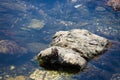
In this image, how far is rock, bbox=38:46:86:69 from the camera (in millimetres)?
7452

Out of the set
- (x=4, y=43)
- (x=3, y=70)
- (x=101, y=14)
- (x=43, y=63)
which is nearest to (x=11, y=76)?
(x=3, y=70)

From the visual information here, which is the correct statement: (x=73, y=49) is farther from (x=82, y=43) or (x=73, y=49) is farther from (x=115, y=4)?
(x=115, y=4)

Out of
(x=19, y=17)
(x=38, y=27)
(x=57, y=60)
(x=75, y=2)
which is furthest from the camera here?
(x=75, y=2)

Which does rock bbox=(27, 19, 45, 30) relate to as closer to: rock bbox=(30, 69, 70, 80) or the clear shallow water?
the clear shallow water

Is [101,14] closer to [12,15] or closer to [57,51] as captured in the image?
[12,15]

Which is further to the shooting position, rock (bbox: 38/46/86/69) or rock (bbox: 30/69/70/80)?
rock (bbox: 38/46/86/69)

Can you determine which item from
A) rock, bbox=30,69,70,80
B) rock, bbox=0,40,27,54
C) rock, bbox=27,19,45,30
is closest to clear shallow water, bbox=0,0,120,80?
rock, bbox=27,19,45,30

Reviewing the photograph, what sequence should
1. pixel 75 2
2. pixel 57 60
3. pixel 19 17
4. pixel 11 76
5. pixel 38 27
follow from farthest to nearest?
pixel 75 2 → pixel 19 17 → pixel 38 27 → pixel 11 76 → pixel 57 60

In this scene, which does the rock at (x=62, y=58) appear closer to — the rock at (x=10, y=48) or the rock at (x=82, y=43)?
the rock at (x=82, y=43)

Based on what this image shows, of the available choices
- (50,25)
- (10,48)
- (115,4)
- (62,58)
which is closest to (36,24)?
(50,25)

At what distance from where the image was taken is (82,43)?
859cm

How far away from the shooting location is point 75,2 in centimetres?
1897

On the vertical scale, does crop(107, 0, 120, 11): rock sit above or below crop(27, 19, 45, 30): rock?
above

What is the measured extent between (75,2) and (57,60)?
39.2ft
